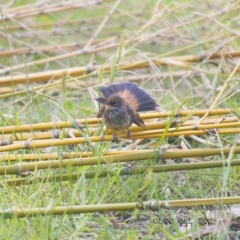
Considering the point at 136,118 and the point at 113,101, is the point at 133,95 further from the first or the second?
the point at 136,118

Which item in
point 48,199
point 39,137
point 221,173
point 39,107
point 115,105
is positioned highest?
point 39,107

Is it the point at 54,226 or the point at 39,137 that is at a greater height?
the point at 39,137

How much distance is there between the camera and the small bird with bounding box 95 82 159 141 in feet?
10.0

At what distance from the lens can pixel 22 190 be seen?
268cm

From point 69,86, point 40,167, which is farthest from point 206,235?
point 69,86

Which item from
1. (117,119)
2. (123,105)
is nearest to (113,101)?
(123,105)

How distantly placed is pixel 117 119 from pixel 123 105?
0.21m

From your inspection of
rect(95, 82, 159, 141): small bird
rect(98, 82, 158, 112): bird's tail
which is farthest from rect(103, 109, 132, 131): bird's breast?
rect(98, 82, 158, 112): bird's tail

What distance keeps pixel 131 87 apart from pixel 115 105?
0.21 metres

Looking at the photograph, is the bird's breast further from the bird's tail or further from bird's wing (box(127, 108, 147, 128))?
the bird's tail

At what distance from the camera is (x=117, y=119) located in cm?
302

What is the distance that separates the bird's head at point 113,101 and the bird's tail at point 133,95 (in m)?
0.05

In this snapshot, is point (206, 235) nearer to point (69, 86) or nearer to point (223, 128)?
point (223, 128)

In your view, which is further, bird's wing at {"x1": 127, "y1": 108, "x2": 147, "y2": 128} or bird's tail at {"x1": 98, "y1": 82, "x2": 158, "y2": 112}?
bird's tail at {"x1": 98, "y1": 82, "x2": 158, "y2": 112}
